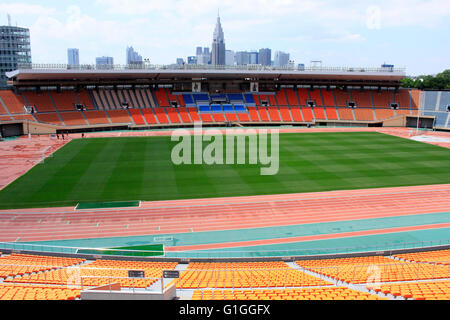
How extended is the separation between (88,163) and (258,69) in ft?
120

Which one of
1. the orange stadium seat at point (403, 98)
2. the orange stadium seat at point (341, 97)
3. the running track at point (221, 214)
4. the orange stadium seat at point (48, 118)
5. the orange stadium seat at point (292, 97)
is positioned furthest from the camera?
the orange stadium seat at point (341, 97)

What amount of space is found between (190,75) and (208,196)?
126ft

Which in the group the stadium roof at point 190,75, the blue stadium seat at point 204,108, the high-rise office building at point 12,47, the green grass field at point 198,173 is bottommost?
the green grass field at point 198,173

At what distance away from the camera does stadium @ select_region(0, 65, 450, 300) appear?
11852 millimetres

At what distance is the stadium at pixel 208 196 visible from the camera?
1185cm

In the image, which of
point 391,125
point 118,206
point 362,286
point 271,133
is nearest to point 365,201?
point 362,286

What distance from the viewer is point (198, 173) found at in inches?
1192

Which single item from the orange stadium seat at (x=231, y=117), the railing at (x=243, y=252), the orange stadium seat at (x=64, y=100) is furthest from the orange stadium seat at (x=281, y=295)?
the orange stadium seat at (x=64, y=100)

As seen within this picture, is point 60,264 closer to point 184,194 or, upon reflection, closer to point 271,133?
point 184,194

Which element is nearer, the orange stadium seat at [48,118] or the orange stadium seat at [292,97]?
the orange stadium seat at [48,118]

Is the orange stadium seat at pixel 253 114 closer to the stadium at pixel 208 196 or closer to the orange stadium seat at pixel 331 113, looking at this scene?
the stadium at pixel 208 196

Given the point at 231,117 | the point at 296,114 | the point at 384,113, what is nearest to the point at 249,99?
the point at 231,117

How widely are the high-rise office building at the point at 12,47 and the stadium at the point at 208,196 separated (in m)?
52.8

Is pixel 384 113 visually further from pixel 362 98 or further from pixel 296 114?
pixel 296 114
